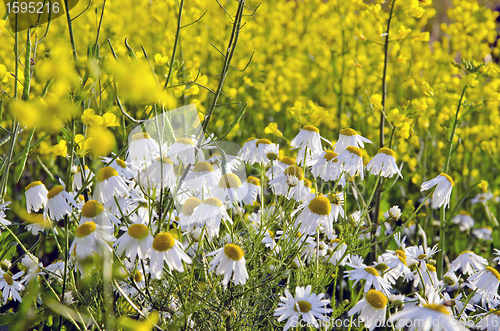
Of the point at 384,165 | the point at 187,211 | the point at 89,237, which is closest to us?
the point at 89,237

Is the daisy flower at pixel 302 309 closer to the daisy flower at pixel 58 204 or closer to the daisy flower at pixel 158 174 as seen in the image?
the daisy flower at pixel 158 174

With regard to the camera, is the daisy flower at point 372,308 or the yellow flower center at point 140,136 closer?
the daisy flower at point 372,308

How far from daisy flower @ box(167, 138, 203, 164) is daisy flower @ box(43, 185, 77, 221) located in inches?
11.0

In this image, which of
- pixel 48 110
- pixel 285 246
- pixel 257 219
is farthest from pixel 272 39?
pixel 48 110

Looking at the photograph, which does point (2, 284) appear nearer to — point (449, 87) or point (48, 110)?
point (48, 110)

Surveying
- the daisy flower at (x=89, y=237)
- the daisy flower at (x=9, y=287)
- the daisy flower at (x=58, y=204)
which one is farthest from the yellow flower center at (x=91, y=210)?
the daisy flower at (x=9, y=287)

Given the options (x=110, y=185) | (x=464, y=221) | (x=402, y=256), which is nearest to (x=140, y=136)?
(x=110, y=185)

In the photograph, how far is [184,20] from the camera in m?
3.29

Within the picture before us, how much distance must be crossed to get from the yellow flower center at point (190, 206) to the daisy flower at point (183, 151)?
0.12 metres

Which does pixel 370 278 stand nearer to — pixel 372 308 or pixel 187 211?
pixel 372 308

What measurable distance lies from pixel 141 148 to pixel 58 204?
0.81 ft

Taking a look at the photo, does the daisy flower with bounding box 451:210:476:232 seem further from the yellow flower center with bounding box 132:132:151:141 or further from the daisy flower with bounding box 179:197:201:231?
the yellow flower center with bounding box 132:132:151:141

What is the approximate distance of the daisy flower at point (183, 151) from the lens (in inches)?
40.3

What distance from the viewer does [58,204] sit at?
0.91 meters
